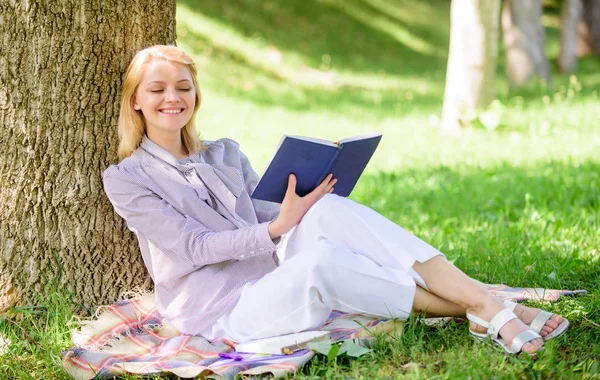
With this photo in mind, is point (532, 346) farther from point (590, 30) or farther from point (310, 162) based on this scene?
point (590, 30)

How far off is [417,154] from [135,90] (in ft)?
16.0

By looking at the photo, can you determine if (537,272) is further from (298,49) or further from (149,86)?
(298,49)

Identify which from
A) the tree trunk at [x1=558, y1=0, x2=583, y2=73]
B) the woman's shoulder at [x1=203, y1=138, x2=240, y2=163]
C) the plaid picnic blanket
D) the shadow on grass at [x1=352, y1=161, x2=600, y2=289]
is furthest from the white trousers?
the tree trunk at [x1=558, y1=0, x2=583, y2=73]

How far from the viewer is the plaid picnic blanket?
3.01 metres

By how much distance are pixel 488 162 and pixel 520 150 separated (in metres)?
0.62

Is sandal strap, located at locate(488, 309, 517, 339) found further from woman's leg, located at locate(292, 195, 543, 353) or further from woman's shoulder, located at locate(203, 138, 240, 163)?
woman's shoulder, located at locate(203, 138, 240, 163)

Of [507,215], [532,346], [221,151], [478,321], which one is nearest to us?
[532,346]

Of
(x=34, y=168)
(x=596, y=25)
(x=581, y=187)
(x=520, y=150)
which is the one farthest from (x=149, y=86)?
(x=596, y=25)

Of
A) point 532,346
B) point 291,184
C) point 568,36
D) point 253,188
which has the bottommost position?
point 532,346

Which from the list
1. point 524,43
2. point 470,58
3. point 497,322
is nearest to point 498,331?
point 497,322

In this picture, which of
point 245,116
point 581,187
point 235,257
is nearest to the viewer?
point 235,257

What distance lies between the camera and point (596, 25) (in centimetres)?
1838

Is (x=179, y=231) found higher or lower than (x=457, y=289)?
higher

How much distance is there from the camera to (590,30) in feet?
60.7
